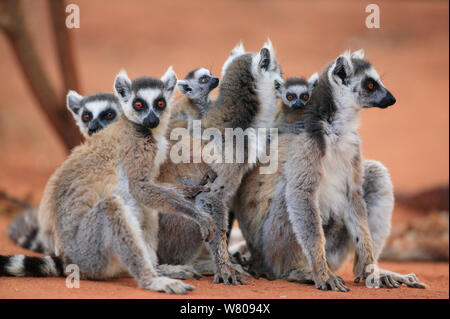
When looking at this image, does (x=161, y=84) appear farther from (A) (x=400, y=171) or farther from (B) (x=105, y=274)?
(A) (x=400, y=171)

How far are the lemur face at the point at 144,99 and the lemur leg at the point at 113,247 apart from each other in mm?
816

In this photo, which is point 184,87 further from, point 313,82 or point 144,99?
point 313,82

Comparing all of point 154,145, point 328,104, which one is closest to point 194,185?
point 154,145

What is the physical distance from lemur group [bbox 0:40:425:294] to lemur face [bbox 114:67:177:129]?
0.03 feet

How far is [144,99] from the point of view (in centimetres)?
497

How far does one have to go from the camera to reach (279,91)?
5445 millimetres

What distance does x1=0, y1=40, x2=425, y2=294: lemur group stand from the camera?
464 cm

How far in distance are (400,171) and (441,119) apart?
3251 millimetres

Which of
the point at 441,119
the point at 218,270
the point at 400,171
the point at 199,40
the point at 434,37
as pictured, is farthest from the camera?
the point at 199,40

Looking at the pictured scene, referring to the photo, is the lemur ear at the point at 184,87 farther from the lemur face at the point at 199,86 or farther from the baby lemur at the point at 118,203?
the baby lemur at the point at 118,203

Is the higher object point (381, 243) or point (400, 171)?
point (400, 171)

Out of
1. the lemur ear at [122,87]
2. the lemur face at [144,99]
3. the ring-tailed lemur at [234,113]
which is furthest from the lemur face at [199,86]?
the lemur ear at [122,87]

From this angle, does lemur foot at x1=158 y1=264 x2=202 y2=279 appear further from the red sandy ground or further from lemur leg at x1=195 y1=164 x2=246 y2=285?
the red sandy ground

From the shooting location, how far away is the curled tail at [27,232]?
622cm
